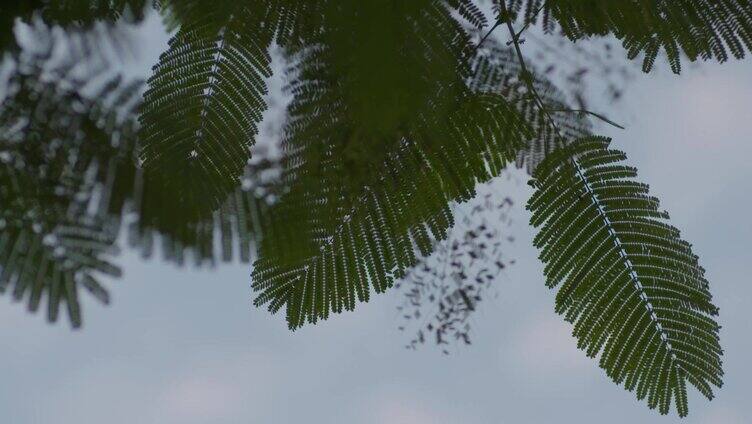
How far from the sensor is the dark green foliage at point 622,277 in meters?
2.16

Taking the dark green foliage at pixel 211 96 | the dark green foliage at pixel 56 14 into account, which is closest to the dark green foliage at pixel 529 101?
the dark green foliage at pixel 211 96

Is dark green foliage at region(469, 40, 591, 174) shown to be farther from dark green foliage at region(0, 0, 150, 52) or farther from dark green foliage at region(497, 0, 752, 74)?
dark green foliage at region(0, 0, 150, 52)

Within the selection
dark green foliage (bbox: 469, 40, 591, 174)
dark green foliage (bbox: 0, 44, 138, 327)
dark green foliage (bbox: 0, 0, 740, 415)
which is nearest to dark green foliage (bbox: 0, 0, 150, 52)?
dark green foliage (bbox: 0, 0, 740, 415)

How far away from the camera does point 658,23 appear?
6.84 feet

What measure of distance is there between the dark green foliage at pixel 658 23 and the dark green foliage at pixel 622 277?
0.29m

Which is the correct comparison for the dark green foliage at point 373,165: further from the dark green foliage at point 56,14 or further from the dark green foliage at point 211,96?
the dark green foliage at point 56,14

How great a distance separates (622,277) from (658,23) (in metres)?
0.60

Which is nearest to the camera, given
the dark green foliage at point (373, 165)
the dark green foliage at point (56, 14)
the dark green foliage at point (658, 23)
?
the dark green foliage at point (56, 14)

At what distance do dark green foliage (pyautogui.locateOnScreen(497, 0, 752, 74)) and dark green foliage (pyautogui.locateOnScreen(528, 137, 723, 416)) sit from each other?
0.29 metres

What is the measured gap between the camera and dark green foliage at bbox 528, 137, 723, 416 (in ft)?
7.09

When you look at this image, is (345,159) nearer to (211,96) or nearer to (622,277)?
(211,96)

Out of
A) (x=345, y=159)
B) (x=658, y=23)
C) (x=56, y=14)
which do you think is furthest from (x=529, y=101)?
(x=56, y=14)

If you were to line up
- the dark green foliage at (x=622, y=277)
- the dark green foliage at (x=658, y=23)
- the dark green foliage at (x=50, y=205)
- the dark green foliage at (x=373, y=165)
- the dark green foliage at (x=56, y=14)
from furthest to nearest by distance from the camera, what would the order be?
the dark green foliage at (x=622, y=277) → the dark green foliage at (x=658, y=23) → the dark green foliage at (x=373, y=165) → the dark green foliage at (x=56, y=14) → the dark green foliage at (x=50, y=205)

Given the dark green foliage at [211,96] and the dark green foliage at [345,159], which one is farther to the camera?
the dark green foliage at [211,96]
